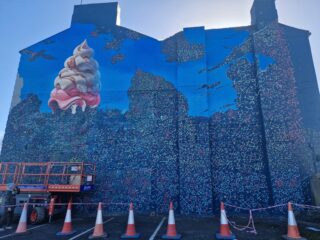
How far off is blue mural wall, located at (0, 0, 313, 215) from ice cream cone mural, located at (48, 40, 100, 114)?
0.06 metres

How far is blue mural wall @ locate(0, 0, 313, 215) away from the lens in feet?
34.3

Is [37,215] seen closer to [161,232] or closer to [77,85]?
[161,232]

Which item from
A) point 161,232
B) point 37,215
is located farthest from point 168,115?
point 37,215

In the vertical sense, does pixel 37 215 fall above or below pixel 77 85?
below

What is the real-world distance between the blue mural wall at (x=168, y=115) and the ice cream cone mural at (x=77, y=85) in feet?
0.18

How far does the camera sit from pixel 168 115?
11.7 meters

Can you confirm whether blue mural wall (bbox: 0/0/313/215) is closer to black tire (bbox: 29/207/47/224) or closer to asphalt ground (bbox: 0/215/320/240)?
asphalt ground (bbox: 0/215/320/240)

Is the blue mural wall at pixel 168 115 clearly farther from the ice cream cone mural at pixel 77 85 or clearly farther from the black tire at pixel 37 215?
the black tire at pixel 37 215

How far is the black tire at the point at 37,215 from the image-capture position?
27.7 feet

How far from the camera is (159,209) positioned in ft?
34.8

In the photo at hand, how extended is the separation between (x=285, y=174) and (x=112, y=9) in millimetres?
12689

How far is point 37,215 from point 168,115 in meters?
6.89

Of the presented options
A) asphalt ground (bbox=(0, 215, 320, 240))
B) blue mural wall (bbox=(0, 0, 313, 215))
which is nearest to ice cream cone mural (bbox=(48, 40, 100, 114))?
blue mural wall (bbox=(0, 0, 313, 215))

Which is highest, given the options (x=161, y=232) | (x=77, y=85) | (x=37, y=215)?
(x=77, y=85)
